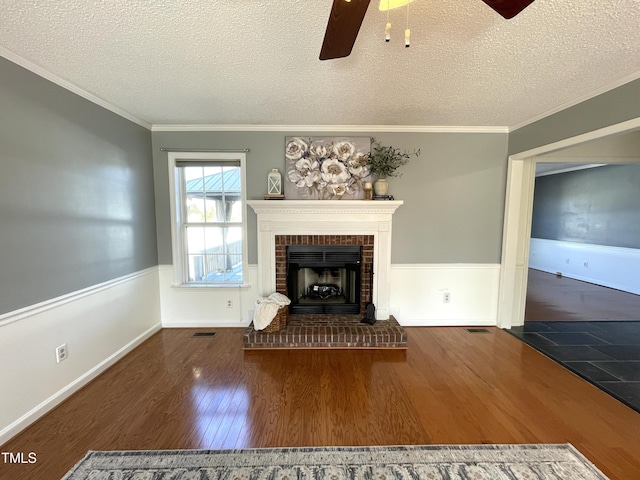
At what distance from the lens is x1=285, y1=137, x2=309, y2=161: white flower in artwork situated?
3.17 metres

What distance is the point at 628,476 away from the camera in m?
1.46

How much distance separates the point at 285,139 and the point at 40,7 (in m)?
2.09

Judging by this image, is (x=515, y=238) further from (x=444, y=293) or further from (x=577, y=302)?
(x=577, y=302)

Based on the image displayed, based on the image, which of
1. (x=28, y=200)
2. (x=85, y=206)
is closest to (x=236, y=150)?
(x=85, y=206)

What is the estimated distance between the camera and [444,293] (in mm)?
3410

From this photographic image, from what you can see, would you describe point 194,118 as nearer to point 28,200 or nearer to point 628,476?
point 28,200

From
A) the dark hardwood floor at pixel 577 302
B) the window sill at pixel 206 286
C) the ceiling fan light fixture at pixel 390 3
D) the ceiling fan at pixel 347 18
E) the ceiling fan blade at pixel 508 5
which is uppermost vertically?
the ceiling fan light fixture at pixel 390 3

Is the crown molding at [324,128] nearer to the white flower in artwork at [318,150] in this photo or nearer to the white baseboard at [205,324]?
the white flower in artwork at [318,150]

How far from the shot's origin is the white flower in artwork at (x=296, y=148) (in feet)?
10.4

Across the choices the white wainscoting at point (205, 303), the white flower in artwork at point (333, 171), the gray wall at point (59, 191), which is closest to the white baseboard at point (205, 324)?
the white wainscoting at point (205, 303)

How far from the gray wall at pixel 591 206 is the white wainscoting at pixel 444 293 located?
3.95 m

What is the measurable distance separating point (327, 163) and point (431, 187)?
4.29 feet

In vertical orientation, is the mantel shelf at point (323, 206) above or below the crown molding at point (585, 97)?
below

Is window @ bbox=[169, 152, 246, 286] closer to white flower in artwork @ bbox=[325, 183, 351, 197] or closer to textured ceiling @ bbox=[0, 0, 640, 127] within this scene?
textured ceiling @ bbox=[0, 0, 640, 127]
